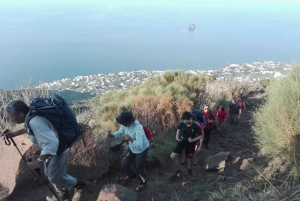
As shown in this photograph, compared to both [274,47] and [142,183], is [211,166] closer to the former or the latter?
[142,183]

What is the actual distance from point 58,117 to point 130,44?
398ft

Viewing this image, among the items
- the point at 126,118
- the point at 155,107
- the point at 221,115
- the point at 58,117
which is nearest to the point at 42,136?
the point at 58,117

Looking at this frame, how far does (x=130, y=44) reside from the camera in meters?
121

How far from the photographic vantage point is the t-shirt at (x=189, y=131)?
5.27 meters

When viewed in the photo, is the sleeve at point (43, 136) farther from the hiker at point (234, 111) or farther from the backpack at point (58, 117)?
the hiker at point (234, 111)

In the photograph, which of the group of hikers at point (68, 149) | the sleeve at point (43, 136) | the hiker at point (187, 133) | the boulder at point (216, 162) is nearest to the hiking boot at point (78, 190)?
the group of hikers at point (68, 149)

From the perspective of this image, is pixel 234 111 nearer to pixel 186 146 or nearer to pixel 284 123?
pixel 284 123

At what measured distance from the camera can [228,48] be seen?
10562 centimetres

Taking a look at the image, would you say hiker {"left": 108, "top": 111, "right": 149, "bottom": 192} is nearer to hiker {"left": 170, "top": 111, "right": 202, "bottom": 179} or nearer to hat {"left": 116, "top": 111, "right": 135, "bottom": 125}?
hat {"left": 116, "top": 111, "right": 135, "bottom": 125}

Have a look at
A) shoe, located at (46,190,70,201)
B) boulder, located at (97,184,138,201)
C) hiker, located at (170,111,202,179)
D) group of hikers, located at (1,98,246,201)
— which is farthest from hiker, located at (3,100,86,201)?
hiker, located at (170,111,202,179)

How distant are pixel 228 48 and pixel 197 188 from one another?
354ft

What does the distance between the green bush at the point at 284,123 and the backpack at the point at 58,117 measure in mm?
3838

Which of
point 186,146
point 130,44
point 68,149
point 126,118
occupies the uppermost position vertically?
point 126,118

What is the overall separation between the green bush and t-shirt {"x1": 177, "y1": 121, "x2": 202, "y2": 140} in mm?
1595
